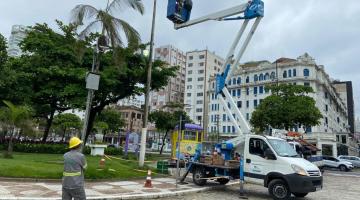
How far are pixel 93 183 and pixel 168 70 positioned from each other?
19.0m

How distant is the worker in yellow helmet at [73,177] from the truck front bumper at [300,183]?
7606mm

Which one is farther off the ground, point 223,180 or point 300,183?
point 300,183

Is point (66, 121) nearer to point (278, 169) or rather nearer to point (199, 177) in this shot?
point (199, 177)

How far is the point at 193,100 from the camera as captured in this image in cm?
9938

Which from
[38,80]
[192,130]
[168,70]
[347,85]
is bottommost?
[192,130]

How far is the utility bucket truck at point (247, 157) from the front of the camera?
465 inches

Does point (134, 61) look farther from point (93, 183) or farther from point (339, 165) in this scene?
point (339, 165)

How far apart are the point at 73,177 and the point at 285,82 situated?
207 feet

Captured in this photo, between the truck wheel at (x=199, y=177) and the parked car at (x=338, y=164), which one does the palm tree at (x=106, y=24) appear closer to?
the truck wheel at (x=199, y=177)

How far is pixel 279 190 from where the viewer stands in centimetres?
1194

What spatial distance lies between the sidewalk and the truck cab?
94.9 inches

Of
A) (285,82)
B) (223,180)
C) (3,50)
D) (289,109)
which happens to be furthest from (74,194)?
(285,82)

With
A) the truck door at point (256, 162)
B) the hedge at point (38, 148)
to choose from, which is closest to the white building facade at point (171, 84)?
the hedge at point (38, 148)

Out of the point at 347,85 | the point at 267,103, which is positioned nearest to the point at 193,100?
the point at 347,85
